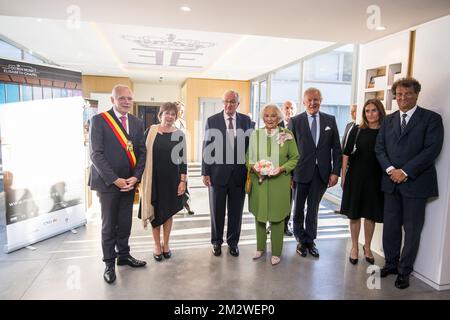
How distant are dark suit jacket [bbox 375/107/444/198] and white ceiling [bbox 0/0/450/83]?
3.05 ft

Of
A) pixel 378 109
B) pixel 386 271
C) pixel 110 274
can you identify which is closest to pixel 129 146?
pixel 110 274

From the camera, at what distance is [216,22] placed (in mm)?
3219

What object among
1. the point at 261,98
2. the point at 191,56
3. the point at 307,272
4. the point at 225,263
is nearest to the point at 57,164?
the point at 225,263

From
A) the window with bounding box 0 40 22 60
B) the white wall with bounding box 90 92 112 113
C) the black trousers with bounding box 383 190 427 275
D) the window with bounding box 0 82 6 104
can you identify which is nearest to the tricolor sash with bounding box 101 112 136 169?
the window with bounding box 0 82 6 104

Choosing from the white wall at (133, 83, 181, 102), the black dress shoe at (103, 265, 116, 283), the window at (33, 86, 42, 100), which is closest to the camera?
the black dress shoe at (103, 265, 116, 283)

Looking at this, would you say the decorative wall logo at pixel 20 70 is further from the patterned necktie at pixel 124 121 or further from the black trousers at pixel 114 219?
the black trousers at pixel 114 219

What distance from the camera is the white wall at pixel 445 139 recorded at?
2674mm

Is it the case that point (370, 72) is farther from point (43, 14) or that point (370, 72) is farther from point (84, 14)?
point (43, 14)

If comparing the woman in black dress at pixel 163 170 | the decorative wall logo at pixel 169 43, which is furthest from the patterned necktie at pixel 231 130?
the decorative wall logo at pixel 169 43

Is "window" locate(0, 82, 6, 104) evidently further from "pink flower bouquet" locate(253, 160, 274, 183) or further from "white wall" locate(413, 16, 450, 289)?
"white wall" locate(413, 16, 450, 289)

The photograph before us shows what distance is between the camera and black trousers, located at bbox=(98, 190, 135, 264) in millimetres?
2742

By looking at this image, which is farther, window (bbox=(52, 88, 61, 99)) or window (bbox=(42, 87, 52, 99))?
window (bbox=(52, 88, 61, 99))

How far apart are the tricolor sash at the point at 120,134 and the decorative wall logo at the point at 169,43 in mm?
3397

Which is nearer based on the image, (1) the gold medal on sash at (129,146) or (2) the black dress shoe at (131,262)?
(1) the gold medal on sash at (129,146)
